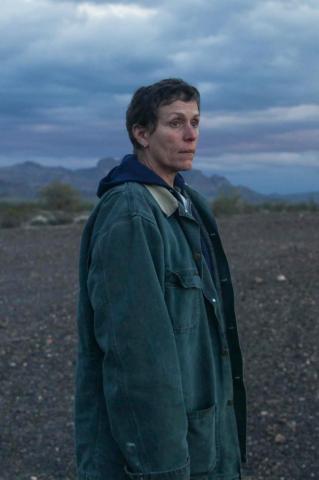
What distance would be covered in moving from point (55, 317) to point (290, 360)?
3105mm

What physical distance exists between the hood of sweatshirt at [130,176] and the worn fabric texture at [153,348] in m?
0.03

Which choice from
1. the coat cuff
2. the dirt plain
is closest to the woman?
the coat cuff

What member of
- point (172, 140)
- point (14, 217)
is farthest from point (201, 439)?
point (14, 217)

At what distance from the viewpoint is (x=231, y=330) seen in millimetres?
3338

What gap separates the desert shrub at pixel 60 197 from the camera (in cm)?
3228

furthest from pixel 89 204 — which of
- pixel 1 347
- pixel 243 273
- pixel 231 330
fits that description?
pixel 231 330

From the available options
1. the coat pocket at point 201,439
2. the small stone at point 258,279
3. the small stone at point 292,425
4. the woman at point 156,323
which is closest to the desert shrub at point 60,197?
the small stone at point 258,279

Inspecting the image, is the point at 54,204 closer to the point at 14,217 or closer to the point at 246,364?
the point at 14,217

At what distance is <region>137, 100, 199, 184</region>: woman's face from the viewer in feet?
10.2

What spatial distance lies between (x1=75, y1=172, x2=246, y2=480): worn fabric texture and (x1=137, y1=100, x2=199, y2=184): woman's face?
91mm

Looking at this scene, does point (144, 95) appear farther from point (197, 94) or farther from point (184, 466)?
point (184, 466)

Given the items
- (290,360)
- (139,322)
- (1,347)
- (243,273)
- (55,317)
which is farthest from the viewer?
(243,273)

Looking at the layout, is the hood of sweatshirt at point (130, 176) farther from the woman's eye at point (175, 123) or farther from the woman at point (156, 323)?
the woman's eye at point (175, 123)

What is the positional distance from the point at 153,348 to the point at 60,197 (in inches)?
1189
